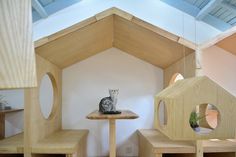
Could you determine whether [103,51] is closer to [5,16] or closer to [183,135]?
[183,135]

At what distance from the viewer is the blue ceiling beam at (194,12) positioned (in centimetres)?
357

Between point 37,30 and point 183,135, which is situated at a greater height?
point 37,30

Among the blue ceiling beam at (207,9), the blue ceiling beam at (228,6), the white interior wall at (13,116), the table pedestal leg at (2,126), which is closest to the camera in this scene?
the blue ceiling beam at (207,9)

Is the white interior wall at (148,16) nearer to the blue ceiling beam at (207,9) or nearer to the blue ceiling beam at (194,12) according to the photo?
the blue ceiling beam at (194,12)

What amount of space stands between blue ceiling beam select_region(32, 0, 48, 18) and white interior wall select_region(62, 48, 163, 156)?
1.37m

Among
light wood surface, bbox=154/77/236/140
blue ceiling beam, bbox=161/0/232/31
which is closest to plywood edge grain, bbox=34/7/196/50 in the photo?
blue ceiling beam, bbox=161/0/232/31

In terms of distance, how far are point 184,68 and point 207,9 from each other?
2.64ft

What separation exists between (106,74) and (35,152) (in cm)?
210

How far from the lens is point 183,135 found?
159cm

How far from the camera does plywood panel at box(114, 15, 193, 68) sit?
11.3 feet

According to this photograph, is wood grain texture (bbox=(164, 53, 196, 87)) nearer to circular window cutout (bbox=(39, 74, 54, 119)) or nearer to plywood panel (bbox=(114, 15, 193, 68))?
plywood panel (bbox=(114, 15, 193, 68))

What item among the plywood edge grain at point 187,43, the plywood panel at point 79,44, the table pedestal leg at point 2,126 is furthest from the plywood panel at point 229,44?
the table pedestal leg at point 2,126

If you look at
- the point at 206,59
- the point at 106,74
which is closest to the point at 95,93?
the point at 106,74

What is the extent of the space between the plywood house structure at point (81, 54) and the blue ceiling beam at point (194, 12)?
570 mm
